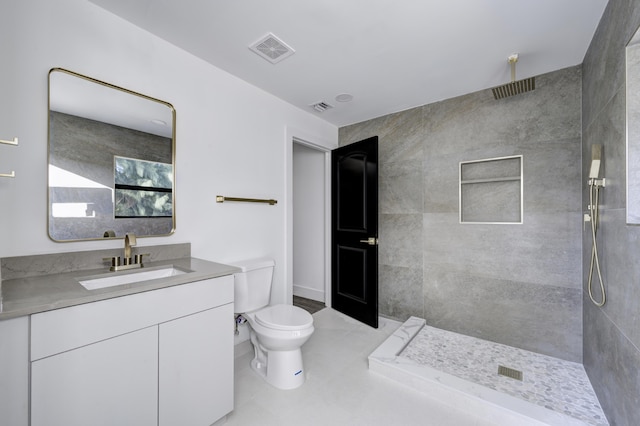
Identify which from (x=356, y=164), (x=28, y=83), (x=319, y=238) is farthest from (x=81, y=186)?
(x=319, y=238)

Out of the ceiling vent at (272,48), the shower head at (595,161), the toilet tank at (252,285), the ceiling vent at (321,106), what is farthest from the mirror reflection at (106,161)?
the shower head at (595,161)

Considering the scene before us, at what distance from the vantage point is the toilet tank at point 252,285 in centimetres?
204


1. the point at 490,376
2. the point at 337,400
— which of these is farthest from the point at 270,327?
the point at 490,376

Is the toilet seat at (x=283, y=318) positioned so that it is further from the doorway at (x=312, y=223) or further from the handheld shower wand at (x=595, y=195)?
the handheld shower wand at (x=595, y=195)

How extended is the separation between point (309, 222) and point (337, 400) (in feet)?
7.53

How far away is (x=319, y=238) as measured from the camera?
143 inches

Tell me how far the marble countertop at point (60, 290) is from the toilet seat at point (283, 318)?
550 mm

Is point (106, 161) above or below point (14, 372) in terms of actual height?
above

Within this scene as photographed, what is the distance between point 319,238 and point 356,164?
1.16 metres

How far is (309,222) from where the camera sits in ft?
12.3

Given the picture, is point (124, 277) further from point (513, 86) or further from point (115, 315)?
point (513, 86)

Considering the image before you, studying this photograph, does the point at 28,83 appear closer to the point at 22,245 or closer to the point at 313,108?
the point at 22,245

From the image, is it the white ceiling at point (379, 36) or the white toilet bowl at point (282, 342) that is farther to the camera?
the white toilet bowl at point (282, 342)

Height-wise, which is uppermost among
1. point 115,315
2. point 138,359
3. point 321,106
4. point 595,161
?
point 321,106
